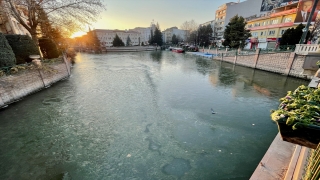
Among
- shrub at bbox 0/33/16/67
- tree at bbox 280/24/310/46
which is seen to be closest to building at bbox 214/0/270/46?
tree at bbox 280/24/310/46

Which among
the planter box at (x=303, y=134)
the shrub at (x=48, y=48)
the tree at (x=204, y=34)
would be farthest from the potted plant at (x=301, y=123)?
the tree at (x=204, y=34)

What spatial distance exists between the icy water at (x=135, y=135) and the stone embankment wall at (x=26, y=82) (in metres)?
0.51

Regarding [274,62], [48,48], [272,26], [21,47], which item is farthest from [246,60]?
[48,48]

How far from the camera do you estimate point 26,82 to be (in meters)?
8.57

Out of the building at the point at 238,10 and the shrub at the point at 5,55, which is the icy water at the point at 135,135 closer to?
the shrub at the point at 5,55

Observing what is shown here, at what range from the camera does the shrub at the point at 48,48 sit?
14258mm

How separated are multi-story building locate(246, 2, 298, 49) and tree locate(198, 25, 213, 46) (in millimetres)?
12706

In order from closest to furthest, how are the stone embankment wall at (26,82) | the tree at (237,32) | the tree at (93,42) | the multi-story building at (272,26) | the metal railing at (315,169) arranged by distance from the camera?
the metal railing at (315,169) → the stone embankment wall at (26,82) → the tree at (237,32) → the multi-story building at (272,26) → the tree at (93,42)

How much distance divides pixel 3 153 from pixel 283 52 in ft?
63.2

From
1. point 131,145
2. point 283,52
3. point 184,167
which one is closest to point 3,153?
point 131,145

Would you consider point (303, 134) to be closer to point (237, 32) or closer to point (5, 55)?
point (5, 55)

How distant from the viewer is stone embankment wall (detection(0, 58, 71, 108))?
7.25 m

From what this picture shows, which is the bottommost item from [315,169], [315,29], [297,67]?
[297,67]

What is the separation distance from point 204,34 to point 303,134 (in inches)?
1818
